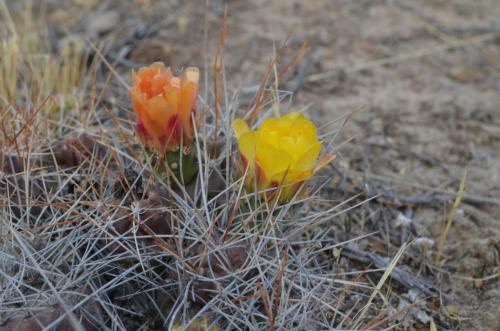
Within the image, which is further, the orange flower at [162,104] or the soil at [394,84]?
the soil at [394,84]

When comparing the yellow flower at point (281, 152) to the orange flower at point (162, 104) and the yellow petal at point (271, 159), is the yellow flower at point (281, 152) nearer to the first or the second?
the yellow petal at point (271, 159)

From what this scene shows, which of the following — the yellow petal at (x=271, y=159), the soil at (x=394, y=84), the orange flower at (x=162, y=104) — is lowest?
the soil at (x=394, y=84)

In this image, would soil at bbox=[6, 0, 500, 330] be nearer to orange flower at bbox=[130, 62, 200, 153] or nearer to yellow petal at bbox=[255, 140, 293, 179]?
yellow petal at bbox=[255, 140, 293, 179]

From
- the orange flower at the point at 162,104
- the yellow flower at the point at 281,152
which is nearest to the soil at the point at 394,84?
the yellow flower at the point at 281,152

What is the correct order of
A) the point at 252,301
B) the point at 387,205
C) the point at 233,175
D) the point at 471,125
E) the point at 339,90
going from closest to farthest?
the point at 252,301 < the point at 233,175 < the point at 387,205 < the point at 471,125 < the point at 339,90

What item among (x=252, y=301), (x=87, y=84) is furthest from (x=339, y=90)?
(x=252, y=301)

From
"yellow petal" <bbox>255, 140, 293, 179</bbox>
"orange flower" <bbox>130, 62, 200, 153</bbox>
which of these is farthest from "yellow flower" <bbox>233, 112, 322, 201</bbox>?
"orange flower" <bbox>130, 62, 200, 153</bbox>

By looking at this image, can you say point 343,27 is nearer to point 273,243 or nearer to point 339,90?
point 339,90
